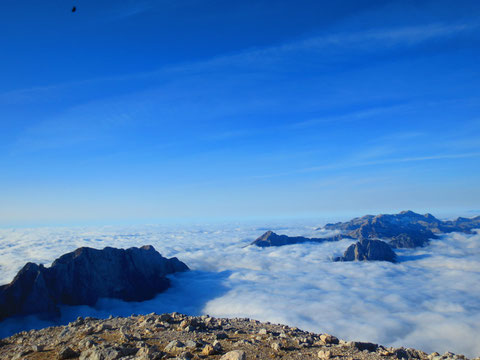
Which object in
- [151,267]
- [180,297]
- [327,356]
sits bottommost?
[180,297]

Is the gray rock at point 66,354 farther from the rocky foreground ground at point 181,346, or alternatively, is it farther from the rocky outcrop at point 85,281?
the rocky outcrop at point 85,281

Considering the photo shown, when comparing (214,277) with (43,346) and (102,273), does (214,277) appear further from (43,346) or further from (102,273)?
(43,346)

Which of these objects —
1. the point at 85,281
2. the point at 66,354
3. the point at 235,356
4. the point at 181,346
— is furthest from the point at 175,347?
the point at 85,281

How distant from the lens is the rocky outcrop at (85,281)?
318 feet

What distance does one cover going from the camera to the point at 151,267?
16312 cm

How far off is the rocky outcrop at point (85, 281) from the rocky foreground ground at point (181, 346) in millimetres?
103476

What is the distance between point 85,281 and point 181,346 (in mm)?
134311

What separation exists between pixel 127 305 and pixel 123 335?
134m

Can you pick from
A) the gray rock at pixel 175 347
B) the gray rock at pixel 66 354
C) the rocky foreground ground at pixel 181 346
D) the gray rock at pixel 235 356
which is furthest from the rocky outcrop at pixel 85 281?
the gray rock at pixel 235 356

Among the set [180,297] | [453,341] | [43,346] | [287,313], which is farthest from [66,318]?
[453,341]

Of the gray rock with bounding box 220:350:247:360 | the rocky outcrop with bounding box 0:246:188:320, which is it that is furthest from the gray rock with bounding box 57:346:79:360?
the rocky outcrop with bounding box 0:246:188:320

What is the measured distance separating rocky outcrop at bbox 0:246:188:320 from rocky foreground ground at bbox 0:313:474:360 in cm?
10348

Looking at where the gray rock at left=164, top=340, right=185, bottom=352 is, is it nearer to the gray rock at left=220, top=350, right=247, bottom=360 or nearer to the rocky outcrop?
the gray rock at left=220, top=350, right=247, bottom=360

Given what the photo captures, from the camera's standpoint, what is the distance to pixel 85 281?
123062 millimetres
